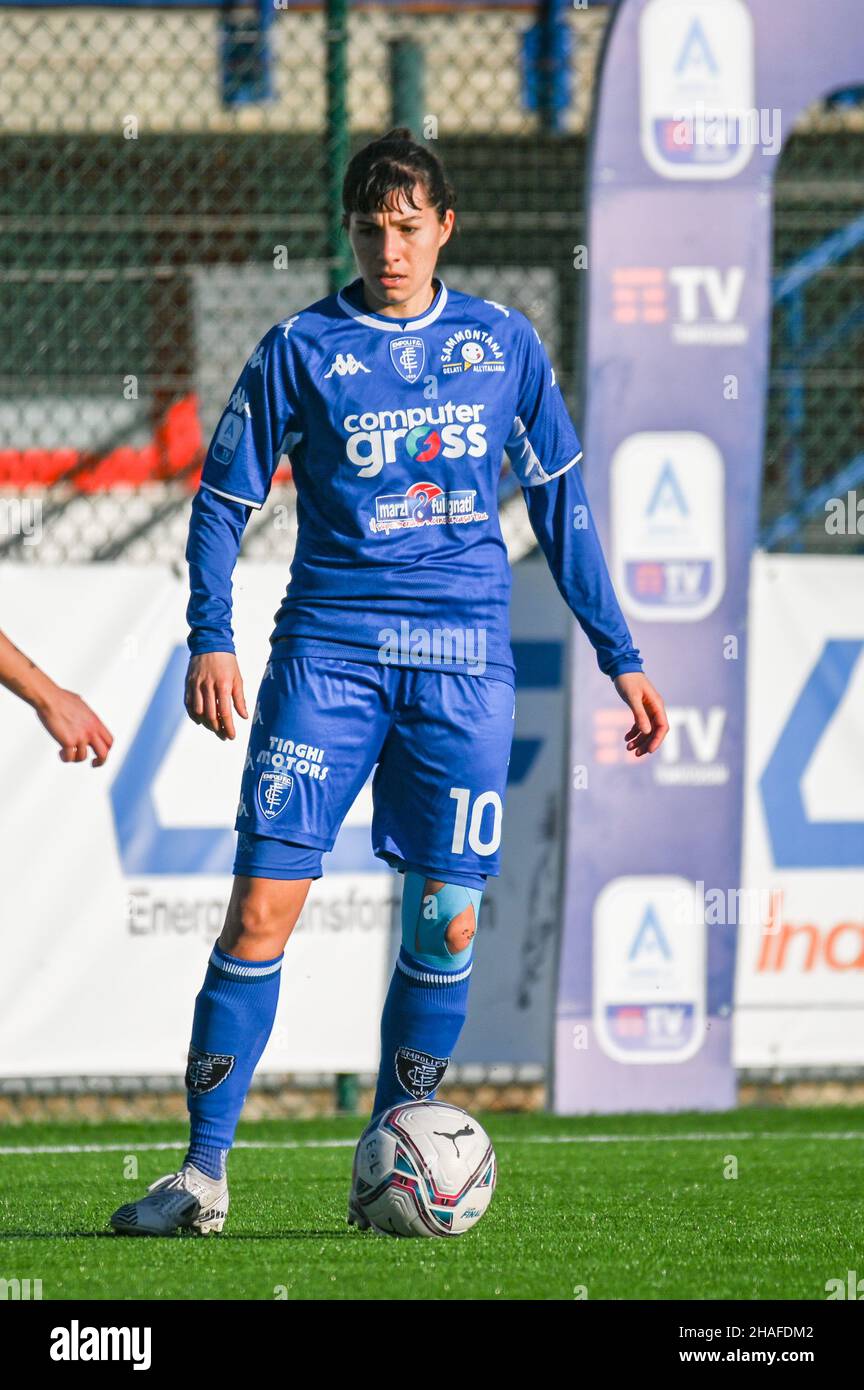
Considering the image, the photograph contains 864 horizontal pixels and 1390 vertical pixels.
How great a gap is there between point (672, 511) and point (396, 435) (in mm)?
2691

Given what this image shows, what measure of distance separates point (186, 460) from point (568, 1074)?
136 inches

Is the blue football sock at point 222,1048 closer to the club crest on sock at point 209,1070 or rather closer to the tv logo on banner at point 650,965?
the club crest on sock at point 209,1070

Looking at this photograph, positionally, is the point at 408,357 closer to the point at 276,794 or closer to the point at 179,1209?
the point at 276,794

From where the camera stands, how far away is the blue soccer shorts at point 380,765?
151 inches

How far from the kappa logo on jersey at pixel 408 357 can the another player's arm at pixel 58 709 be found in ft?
2.99

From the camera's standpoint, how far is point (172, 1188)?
12.4 feet

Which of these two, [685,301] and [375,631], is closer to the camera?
[375,631]

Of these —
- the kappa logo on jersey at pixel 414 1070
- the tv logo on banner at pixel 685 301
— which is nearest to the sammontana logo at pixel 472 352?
the kappa logo on jersey at pixel 414 1070

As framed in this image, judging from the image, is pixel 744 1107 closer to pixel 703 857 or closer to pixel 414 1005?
pixel 703 857

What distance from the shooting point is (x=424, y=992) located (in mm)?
4047

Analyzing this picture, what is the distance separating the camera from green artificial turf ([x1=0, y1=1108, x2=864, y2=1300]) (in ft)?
10.6

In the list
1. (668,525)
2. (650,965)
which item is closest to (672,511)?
(668,525)
